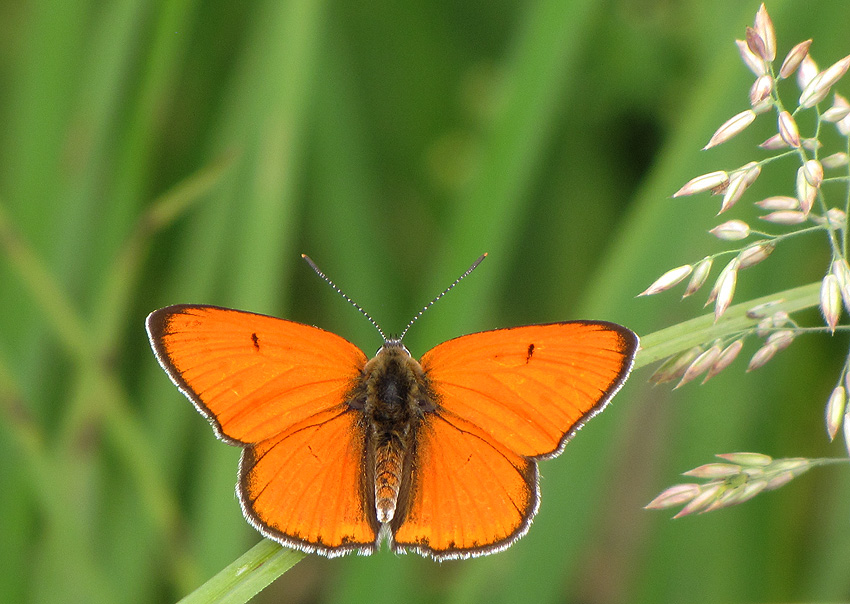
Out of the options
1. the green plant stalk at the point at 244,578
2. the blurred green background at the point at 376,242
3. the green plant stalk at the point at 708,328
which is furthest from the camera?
the blurred green background at the point at 376,242

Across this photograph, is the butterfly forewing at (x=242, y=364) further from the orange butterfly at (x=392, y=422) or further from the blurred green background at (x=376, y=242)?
the blurred green background at (x=376, y=242)

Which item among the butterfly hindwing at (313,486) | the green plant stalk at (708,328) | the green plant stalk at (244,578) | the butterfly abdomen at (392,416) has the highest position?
the green plant stalk at (708,328)

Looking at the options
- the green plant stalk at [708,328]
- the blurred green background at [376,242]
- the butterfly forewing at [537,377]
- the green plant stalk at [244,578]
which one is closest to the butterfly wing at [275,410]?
the green plant stalk at [244,578]

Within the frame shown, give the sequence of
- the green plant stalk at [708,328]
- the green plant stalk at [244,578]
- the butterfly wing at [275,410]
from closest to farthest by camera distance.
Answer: the green plant stalk at [244,578]
the green plant stalk at [708,328]
the butterfly wing at [275,410]

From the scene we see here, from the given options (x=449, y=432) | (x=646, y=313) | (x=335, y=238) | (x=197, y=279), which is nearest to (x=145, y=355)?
(x=197, y=279)

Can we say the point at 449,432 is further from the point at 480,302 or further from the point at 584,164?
the point at 584,164

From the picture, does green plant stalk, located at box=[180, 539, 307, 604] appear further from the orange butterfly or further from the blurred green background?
the blurred green background

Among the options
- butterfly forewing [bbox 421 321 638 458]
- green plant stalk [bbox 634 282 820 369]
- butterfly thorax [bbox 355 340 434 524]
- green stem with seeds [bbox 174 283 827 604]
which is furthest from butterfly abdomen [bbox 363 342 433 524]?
green plant stalk [bbox 634 282 820 369]
